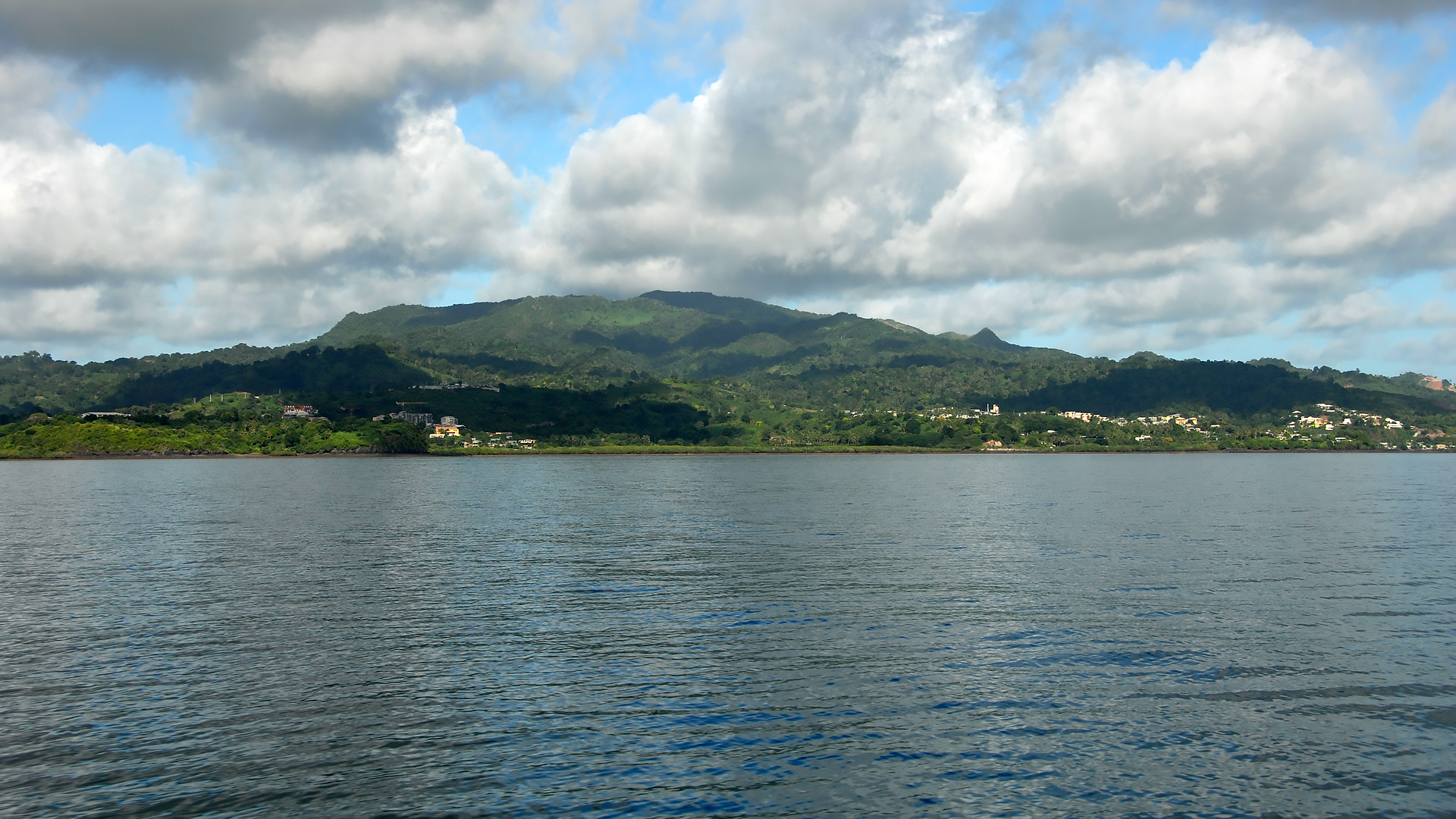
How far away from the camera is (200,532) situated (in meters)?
72.8

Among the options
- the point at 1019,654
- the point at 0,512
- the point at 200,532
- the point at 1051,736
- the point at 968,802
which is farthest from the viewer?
the point at 0,512

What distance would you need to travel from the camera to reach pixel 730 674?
30.6m

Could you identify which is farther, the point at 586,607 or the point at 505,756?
the point at 586,607

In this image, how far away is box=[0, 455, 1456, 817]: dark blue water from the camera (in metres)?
21.0

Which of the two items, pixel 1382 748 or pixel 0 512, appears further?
pixel 0 512

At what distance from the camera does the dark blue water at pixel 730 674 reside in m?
21.0

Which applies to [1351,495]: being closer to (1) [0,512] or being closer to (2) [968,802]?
(2) [968,802]

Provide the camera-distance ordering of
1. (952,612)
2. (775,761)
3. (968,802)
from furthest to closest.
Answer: (952,612)
(775,761)
(968,802)

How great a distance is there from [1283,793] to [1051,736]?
5515 millimetres

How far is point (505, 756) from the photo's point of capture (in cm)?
2292

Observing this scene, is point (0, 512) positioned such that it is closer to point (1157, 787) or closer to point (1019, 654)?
point (1019, 654)

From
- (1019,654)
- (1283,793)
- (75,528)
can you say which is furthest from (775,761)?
(75,528)

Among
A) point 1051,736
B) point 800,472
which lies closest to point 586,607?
point 1051,736

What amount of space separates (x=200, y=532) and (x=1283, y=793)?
77385 millimetres
